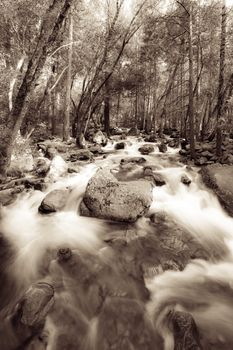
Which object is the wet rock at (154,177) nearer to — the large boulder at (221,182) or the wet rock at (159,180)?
the wet rock at (159,180)

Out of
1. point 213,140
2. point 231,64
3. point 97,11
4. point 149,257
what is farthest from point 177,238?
point 97,11

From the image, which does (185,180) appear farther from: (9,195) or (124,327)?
(9,195)

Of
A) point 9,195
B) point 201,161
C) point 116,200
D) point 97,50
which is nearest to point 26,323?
point 116,200

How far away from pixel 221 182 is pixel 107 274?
4739 millimetres

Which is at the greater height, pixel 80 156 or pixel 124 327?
pixel 80 156

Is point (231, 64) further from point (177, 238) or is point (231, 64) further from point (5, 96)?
point (5, 96)

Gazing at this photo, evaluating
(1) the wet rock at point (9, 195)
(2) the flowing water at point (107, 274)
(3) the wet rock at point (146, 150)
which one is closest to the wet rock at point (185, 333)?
(2) the flowing water at point (107, 274)

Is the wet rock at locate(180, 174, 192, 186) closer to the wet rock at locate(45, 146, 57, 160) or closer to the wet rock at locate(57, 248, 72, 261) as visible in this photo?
the wet rock at locate(57, 248, 72, 261)

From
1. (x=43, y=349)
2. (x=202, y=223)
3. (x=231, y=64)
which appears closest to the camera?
(x=43, y=349)

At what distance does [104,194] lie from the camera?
5.79m

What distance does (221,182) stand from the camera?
7.11m

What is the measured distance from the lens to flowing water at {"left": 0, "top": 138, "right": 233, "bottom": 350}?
3.28 metres

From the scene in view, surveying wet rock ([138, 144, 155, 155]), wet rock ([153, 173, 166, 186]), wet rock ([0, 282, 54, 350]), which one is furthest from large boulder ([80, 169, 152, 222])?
wet rock ([138, 144, 155, 155])

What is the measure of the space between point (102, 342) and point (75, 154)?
8800mm
